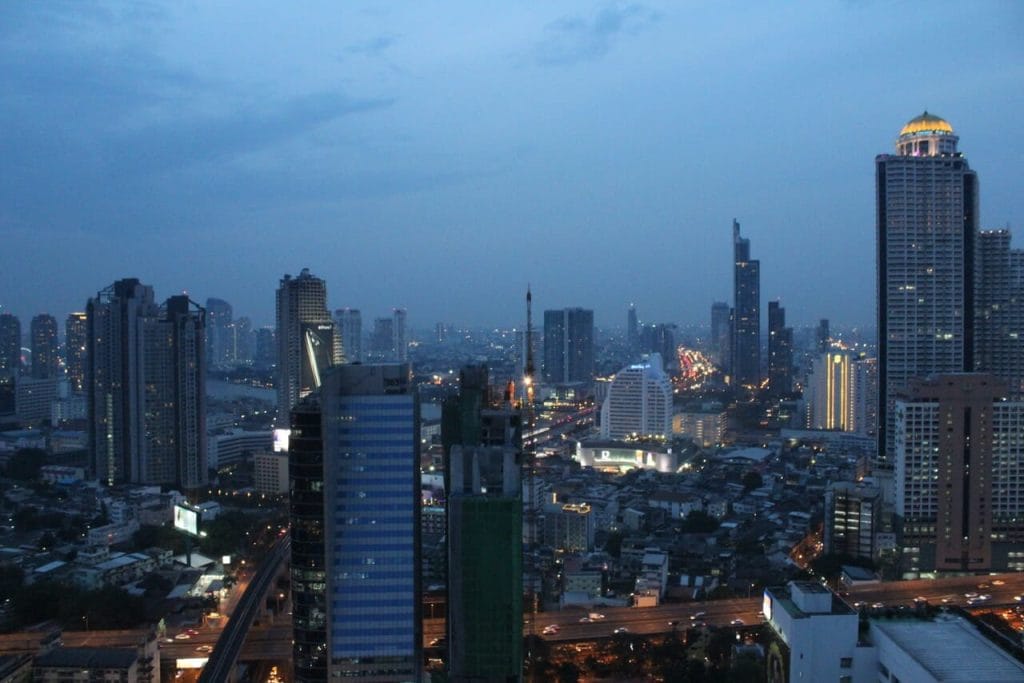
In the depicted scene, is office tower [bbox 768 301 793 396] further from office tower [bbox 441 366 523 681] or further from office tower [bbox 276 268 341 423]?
office tower [bbox 441 366 523 681]

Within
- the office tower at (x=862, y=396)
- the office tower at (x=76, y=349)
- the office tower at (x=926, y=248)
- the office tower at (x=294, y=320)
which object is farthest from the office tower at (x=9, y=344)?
the office tower at (x=926, y=248)

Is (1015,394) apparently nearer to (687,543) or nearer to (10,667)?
(687,543)

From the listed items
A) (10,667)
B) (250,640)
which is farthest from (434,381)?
(10,667)

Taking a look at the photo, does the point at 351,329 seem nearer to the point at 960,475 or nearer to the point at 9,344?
the point at 9,344

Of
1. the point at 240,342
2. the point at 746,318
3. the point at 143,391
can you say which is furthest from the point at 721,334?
the point at 143,391

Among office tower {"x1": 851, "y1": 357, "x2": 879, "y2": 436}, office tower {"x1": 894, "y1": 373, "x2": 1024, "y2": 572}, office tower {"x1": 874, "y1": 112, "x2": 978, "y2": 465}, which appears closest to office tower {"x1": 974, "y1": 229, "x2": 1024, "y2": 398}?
office tower {"x1": 874, "y1": 112, "x2": 978, "y2": 465}
